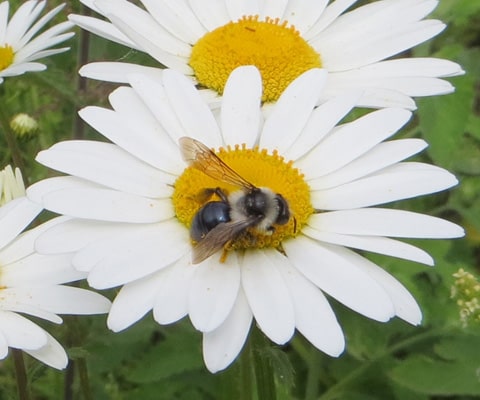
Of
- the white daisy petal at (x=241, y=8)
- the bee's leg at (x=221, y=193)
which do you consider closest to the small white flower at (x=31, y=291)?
the bee's leg at (x=221, y=193)

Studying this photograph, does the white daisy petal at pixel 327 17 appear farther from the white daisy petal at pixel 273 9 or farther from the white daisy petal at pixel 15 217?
the white daisy petal at pixel 15 217

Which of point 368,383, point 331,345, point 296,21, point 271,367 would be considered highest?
point 296,21

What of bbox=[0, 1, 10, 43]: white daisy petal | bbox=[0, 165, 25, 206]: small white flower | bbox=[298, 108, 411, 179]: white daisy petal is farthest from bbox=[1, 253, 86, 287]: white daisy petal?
bbox=[0, 1, 10, 43]: white daisy petal

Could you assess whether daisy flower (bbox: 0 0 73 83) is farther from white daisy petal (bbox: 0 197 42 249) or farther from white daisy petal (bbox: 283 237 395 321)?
white daisy petal (bbox: 283 237 395 321)

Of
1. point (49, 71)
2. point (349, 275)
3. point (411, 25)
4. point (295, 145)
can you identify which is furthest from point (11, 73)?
point (349, 275)

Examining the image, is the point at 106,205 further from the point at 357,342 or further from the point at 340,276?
the point at 357,342

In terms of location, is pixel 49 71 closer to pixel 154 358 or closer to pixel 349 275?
pixel 154 358

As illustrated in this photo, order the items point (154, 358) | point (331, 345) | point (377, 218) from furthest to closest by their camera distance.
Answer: point (154, 358), point (377, 218), point (331, 345)
